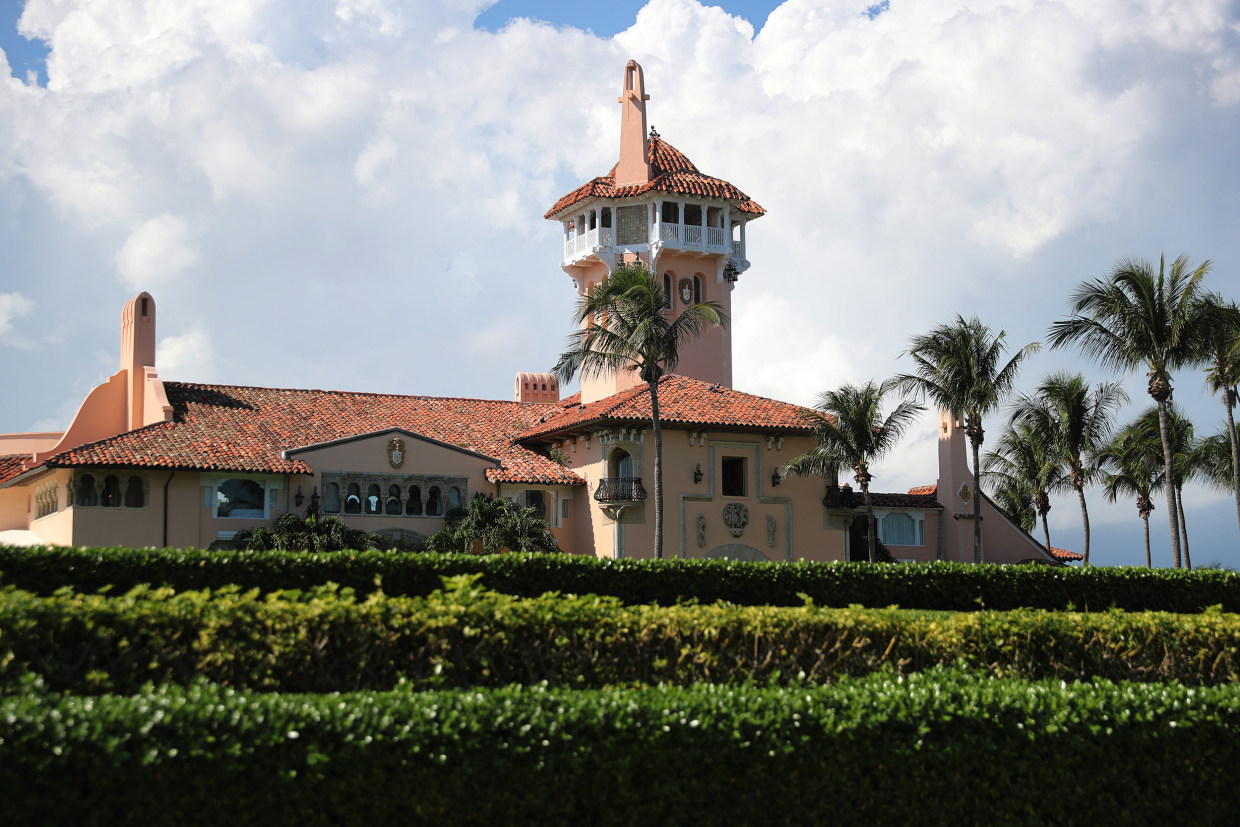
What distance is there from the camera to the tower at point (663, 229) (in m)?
47.9

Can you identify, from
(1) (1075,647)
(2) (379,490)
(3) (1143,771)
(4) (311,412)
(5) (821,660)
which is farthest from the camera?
(4) (311,412)

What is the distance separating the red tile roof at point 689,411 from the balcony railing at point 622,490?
6.23ft

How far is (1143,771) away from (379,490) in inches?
1136

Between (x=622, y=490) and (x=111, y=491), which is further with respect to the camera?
(x=622, y=490)

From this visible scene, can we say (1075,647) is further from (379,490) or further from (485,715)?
(379,490)

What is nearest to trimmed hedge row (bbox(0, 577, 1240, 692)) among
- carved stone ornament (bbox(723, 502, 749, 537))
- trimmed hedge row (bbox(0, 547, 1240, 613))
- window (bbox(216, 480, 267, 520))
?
trimmed hedge row (bbox(0, 547, 1240, 613))

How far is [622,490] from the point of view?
38938 millimetres

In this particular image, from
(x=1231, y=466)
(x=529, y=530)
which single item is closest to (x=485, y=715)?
(x=529, y=530)

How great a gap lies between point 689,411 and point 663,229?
1030 centimetres

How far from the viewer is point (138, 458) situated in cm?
3494

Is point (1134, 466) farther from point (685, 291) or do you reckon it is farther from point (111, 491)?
point (111, 491)

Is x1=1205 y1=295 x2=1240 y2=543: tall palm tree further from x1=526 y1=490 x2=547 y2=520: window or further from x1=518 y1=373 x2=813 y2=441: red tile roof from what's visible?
x1=526 y1=490 x2=547 y2=520: window

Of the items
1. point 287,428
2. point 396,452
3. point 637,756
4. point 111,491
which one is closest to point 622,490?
point 396,452

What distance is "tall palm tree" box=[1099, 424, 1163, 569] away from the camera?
1865 inches
